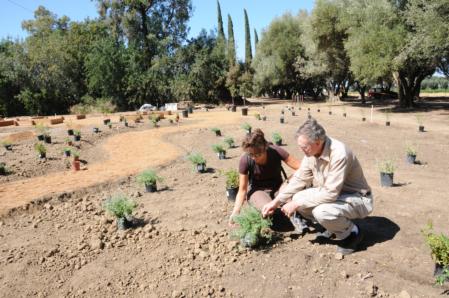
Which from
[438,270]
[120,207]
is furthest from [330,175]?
[120,207]

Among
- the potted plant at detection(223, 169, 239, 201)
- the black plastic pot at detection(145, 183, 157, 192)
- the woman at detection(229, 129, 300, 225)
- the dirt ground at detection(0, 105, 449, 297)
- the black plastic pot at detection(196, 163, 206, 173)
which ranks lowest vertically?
the dirt ground at detection(0, 105, 449, 297)

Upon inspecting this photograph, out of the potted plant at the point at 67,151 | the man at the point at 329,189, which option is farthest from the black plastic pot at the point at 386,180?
the potted plant at the point at 67,151

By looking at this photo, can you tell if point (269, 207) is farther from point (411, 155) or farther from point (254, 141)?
point (411, 155)

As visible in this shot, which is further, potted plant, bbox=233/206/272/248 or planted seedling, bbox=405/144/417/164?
planted seedling, bbox=405/144/417/164

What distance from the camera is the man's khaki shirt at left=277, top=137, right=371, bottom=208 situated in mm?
3330

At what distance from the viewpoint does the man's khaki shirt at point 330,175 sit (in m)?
3.33

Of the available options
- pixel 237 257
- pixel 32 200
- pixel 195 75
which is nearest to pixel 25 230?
pixel 32 200

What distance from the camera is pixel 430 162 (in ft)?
27.3

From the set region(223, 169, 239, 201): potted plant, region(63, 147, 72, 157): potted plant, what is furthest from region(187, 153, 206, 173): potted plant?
region(63, 147, 72, 157): potted plant

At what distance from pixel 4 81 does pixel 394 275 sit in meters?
33.0

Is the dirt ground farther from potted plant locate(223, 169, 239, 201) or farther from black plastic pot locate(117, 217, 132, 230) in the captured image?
potted plant locate(223, 169, 239, 201)

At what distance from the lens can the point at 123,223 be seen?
502cm

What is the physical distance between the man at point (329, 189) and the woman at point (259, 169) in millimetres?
389

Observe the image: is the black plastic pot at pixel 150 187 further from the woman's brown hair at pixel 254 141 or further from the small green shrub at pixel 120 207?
the woman's brown hair at pixel 254 141
